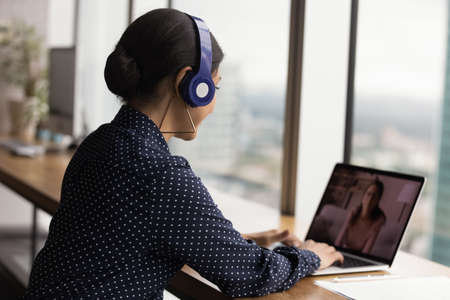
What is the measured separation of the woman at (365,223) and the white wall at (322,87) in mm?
621

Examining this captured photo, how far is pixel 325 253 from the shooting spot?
1.39 metres

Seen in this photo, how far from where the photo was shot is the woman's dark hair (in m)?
1.09

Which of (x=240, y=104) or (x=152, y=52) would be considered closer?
(x=152, y=52)

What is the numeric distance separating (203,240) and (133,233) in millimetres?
124

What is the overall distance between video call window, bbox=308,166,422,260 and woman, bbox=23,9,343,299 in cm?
38

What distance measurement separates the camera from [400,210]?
1.45 m

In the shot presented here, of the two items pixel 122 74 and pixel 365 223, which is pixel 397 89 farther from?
pixel 122 74

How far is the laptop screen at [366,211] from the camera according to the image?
4.74ft

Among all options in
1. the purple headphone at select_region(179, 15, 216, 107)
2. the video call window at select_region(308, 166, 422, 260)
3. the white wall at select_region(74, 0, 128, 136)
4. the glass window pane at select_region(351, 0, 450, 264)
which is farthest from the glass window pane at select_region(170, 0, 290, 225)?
the purple headphone at select_region(179, 15, 216, 107)

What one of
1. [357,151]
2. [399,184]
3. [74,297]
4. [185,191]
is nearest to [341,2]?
[357,151]

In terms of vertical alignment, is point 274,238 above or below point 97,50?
below

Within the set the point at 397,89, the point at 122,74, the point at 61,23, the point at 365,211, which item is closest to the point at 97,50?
the point at 61,23

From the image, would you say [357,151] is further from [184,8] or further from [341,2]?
[184,8]

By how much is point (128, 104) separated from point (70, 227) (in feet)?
0.85
